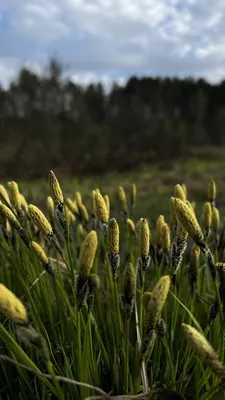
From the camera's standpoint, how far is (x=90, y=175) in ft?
55.3

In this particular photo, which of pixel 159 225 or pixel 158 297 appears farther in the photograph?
pixel 159 225

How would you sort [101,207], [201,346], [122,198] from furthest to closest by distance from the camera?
[122,198] < [101,207] < [201,346]

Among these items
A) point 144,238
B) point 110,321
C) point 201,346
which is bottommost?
point 110,321

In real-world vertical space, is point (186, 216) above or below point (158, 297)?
above

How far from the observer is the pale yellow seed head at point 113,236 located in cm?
81

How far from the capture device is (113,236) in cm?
81

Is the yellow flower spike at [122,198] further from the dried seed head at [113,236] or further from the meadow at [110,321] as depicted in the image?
the dried seed head at [113,236]

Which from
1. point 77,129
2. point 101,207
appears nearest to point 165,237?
point 101,207

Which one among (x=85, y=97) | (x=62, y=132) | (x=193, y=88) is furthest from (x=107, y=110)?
(x=193, y=88)

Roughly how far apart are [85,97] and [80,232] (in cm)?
1869

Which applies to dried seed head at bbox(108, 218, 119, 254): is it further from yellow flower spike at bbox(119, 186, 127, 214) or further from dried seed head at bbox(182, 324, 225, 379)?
yellow flower spike at bbox(119, 186, 127, 214)

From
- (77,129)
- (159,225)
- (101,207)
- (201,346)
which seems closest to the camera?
(201,346)

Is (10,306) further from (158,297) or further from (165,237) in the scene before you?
(165,237)

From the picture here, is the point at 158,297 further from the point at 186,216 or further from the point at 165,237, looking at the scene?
the point at 165,237
